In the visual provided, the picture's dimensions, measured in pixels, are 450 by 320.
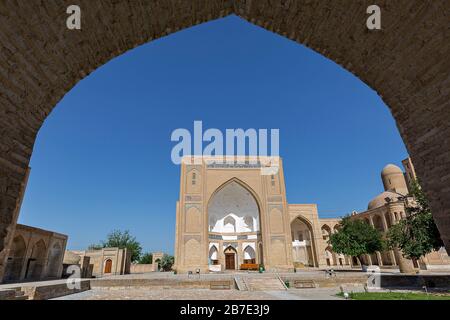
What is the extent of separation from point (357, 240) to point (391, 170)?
61.8 feet

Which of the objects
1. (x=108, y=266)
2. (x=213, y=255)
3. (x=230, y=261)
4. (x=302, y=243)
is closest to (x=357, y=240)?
(x=230, y=261)

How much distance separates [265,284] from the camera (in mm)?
14688

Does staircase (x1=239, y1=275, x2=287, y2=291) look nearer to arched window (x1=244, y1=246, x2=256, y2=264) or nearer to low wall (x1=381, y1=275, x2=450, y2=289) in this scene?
low wall (x1=381, y1=275, x2=450, y2=289)

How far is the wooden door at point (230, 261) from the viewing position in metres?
29.6

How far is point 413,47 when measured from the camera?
3152 mm

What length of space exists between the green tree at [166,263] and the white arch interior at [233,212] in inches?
427

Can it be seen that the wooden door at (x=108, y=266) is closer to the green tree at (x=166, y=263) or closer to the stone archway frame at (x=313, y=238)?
the green tree at (x=166, y=263)

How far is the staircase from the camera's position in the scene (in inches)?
555

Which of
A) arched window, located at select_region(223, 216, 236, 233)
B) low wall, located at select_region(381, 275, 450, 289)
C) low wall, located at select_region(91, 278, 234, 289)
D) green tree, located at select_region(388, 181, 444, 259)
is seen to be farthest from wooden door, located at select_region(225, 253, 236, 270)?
Answer: green tree, located at select_region(388, 181, 444, 259)

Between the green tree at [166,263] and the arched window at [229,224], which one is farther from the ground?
the arched window at [229,224]

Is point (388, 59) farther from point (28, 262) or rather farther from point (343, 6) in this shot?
point (28, 262)

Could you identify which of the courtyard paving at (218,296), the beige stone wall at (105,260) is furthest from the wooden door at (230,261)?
the courtyard paving at (218,296)

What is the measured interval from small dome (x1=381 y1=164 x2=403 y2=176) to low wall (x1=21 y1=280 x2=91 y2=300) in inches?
1406
